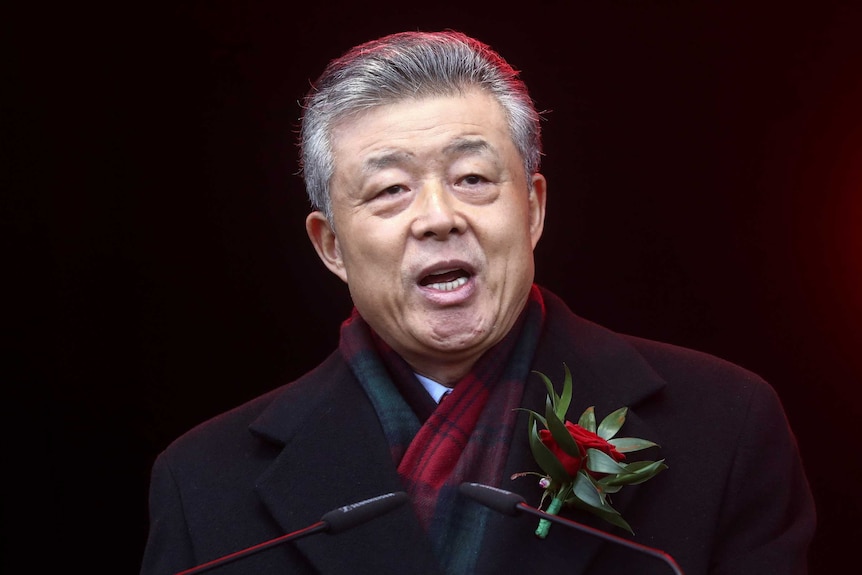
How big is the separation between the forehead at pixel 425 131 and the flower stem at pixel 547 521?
27.2 inches

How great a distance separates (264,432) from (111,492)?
1.18 meters

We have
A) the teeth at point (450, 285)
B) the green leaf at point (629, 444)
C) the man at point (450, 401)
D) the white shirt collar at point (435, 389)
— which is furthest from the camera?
the white shirt collar at point (435, 389)

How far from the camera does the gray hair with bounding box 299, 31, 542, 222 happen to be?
111 inches

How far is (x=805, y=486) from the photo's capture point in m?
2.75

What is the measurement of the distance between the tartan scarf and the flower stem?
0.40 feet

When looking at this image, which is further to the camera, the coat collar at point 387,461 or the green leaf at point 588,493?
the coat collar at point 387,461

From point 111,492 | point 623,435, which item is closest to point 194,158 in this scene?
point 111,492

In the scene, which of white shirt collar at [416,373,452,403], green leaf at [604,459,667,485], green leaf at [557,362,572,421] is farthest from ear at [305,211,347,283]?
green leaf at [604,459,667,485]

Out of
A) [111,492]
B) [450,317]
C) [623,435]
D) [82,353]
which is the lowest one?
[111,492]

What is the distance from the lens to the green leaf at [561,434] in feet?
8.02

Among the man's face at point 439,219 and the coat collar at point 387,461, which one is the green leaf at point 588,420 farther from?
the man's face at point 439,219

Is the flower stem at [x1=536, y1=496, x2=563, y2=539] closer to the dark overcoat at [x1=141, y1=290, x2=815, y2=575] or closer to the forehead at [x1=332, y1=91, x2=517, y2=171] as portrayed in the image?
the dark overcoat at [x1=141, y1=290, x2=815, y2=575]

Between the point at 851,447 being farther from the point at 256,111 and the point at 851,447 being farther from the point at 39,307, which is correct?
the point at 39,307

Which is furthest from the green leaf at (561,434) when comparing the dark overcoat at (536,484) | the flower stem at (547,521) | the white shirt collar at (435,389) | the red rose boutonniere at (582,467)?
the white shirt collar at (435,389)
